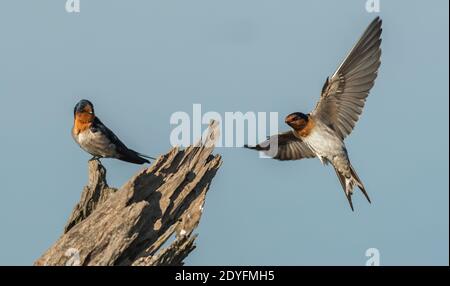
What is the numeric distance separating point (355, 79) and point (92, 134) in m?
3.75

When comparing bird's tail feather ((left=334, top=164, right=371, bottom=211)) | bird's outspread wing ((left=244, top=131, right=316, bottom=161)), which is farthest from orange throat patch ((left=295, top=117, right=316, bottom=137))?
bird's outspread wing ((left=244, top=131, right=316, bottom=161))

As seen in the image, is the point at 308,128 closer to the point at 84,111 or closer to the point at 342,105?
the point at 342,105

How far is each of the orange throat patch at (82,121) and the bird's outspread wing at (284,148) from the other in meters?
2.66

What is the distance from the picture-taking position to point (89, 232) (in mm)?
10070

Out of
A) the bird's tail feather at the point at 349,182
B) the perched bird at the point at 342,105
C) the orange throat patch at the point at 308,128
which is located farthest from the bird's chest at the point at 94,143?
the bird's tail feather at the point at 349,182

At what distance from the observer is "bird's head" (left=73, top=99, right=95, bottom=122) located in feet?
45.9

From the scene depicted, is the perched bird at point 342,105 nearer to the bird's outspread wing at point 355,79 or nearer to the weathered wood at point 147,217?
the bird's outspread wing at point 355,79

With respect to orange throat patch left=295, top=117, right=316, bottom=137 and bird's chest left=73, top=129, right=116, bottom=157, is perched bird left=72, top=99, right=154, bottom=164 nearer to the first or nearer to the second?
bird's chest left=73, top=129, right=116, bottom=157

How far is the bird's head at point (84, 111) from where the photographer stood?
14.0 meters
